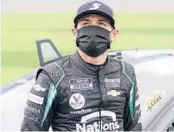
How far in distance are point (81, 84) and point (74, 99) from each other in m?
0.08

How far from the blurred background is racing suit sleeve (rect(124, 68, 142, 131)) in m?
5.01

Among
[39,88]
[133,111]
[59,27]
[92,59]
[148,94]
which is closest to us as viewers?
[39,88]

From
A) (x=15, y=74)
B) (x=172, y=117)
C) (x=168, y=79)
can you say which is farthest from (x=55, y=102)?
(x=15, y=74)

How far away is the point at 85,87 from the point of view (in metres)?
2.23

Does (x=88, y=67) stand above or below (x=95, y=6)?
below

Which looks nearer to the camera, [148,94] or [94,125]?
[94,125]

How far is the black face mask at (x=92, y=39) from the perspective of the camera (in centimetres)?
226

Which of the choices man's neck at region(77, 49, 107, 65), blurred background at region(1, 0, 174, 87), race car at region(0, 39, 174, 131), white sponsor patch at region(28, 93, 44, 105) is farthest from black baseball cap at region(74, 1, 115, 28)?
blurred background at region(1, 0, 174, 87)

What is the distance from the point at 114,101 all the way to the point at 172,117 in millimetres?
564

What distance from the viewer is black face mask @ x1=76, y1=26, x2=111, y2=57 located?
89.1 inches

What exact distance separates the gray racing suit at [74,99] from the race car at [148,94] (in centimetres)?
34

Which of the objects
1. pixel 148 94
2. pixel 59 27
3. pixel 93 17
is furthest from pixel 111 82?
pixel 59 27

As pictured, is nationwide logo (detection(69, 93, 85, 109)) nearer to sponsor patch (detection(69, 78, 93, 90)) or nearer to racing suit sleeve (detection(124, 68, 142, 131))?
sponsor patch (detection(69, 78, 93, 90))

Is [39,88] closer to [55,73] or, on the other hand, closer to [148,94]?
[55,73]
